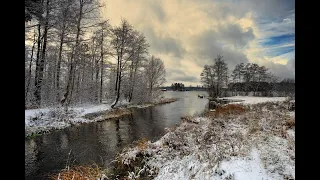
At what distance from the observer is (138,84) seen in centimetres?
→ 2294

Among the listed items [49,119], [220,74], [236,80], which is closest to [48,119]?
[49,119]

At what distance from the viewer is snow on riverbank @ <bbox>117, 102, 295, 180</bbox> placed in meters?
4.07

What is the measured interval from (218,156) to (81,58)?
15652mm

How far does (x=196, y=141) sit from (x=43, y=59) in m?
11.0

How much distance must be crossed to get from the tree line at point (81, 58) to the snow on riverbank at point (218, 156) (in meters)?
5.50

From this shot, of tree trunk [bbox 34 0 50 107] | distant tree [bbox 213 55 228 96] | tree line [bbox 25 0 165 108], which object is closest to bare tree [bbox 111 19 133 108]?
tree line [bbox 25 0 165 108]

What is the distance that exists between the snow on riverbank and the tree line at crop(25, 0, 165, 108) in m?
5.50

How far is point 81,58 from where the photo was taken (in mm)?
17516

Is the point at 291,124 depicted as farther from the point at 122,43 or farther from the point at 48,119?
the point at 122,43

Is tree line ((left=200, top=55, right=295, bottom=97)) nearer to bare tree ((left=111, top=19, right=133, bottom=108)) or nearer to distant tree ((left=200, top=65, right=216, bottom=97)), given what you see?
distant tree ((left=200, top=65, right=216, bottom=97))

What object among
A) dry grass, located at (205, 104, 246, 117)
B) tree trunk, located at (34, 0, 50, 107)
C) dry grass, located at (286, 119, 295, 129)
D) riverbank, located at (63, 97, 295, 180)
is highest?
tree trunk, located at (34, 0, 50, 107)

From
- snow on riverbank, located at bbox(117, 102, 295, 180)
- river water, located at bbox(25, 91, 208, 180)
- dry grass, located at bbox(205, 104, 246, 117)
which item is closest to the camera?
snow on riverbank, located at bbox(117, 102, 295, 180)
